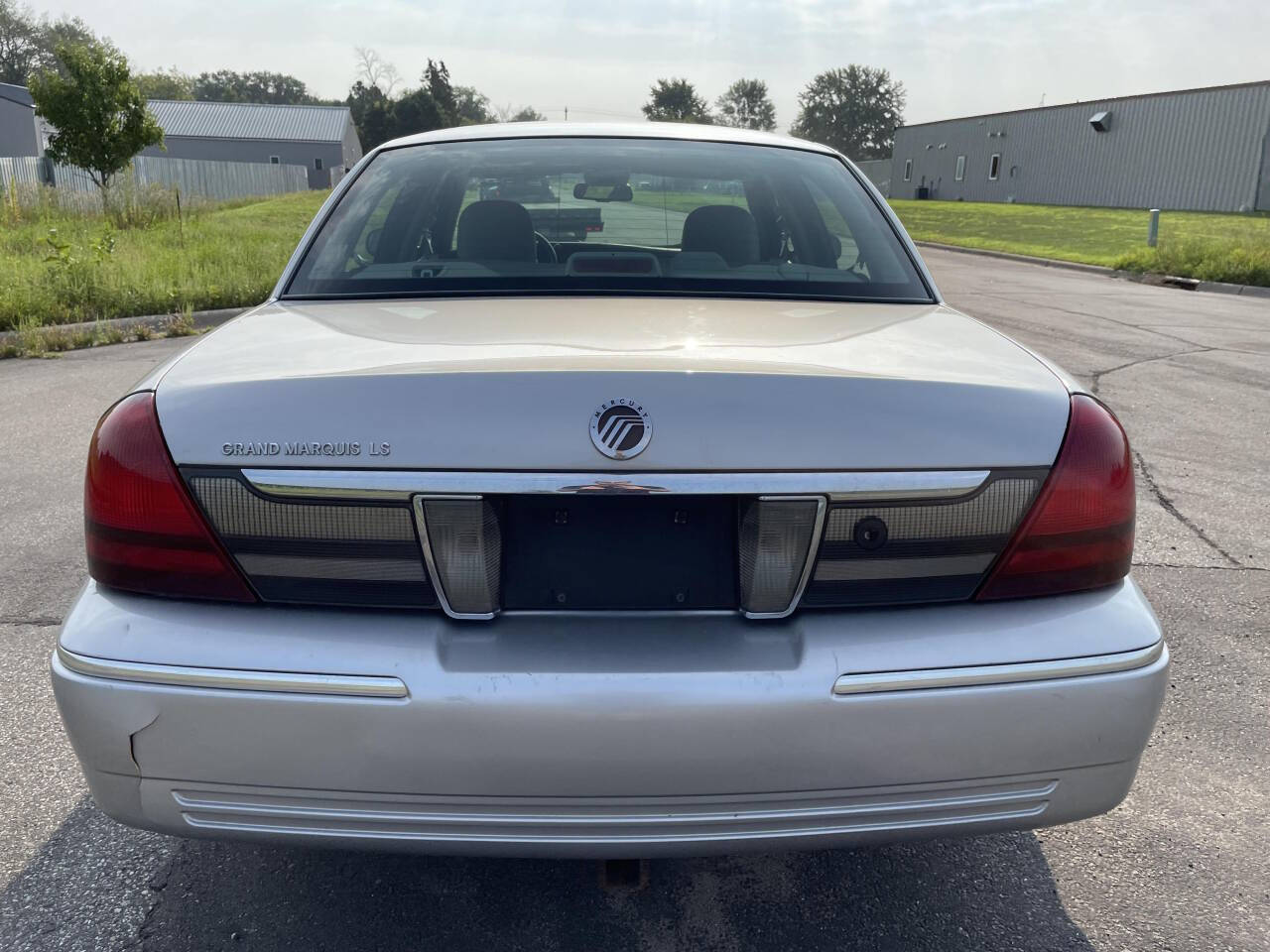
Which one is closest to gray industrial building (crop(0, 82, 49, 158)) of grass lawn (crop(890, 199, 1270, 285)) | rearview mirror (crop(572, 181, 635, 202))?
grass lawn (crop(890, 199, 1270, 285))

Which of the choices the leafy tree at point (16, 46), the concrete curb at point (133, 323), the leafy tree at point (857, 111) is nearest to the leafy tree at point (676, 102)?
the leafy tree at point (857, 111)

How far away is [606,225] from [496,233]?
0.49 meters

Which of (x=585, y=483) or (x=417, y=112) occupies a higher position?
(x=417, y=112)

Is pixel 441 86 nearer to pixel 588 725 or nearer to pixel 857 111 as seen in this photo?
pixel 857 111

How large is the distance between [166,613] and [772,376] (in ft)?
3.62

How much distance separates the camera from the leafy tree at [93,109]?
2573cm

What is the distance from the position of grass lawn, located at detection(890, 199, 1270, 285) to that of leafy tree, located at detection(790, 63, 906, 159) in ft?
247

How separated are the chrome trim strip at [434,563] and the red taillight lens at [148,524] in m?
0.32

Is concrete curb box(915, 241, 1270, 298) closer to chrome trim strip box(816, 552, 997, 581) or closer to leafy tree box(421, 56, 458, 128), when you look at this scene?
chrome trim strip box(816, 552, 997, 581)

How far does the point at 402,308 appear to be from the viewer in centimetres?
233

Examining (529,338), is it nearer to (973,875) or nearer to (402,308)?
(402,308)

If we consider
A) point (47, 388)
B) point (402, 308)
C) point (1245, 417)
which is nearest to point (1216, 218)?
point (1245, 417)

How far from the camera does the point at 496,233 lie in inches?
108

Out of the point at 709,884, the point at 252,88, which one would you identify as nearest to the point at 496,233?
the point at 709,884
